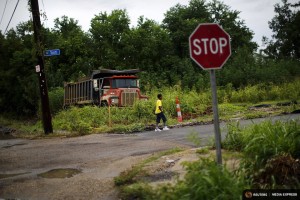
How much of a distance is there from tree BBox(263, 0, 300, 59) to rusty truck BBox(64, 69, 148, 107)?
4349 centimetres

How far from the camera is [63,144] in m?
12.8

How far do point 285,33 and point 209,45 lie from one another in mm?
65887

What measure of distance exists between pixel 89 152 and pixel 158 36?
121 ft

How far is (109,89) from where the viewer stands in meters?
21.9

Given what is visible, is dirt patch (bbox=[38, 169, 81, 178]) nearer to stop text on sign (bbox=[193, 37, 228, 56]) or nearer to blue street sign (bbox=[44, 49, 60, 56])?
stop text on sign (bbox=[193, 37, 228, 56])

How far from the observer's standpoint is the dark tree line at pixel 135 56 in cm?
3272

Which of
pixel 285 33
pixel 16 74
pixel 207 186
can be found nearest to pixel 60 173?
pixel 207 186

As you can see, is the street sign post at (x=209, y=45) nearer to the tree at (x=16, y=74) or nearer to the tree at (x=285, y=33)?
the tree at (x=16, y=74)

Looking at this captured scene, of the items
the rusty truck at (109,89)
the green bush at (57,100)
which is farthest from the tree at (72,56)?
the rusty truck at (109,89)

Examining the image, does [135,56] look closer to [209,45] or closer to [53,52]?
[53,52]

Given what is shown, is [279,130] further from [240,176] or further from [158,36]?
[158,36]

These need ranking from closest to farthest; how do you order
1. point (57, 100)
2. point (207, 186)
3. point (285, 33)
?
point (207, 186), point (57, 100), point (285, 33)

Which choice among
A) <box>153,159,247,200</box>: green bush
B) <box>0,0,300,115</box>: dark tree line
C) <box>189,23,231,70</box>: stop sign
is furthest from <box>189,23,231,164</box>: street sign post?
<box>0,0,300,115</box>: dark tree line

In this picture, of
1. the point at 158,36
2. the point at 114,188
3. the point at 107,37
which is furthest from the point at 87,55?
the point at 114,188
